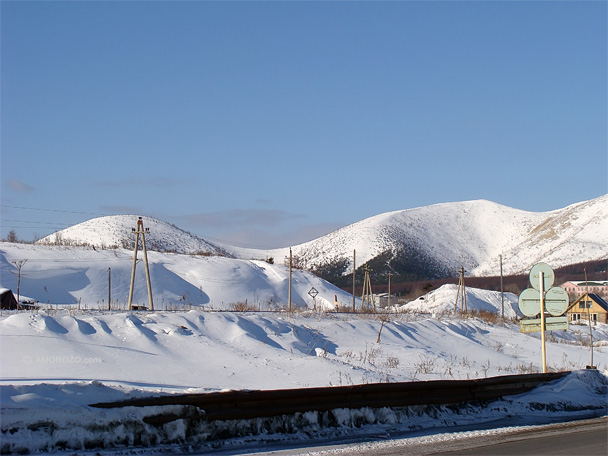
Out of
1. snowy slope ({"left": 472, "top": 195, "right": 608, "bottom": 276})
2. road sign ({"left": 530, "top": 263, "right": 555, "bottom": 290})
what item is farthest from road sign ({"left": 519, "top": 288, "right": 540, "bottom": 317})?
snowy slope ({"left": 472, "top": 195, "right": 608, "bottom": 276})

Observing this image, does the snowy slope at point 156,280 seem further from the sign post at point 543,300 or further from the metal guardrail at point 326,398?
the metal guardrail at point 326,398

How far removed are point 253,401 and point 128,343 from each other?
11348mm

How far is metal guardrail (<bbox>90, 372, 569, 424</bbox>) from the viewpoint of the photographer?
9664 mm

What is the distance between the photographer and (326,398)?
10.8m

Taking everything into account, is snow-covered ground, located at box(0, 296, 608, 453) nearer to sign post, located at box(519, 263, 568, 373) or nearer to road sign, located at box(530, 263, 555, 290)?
sign post, located at box(519, 263, 568, 373)

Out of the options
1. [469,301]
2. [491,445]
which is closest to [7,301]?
[491,445]

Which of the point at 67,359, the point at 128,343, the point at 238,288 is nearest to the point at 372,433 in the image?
the point at 67,359

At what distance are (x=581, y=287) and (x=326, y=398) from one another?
98.0 meters

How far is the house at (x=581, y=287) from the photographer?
97.2 m

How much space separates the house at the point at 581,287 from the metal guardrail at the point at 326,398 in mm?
88638

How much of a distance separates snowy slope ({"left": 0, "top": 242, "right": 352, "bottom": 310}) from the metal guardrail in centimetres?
3262

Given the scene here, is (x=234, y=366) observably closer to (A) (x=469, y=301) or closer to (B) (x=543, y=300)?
(B) (x=543, y=300)

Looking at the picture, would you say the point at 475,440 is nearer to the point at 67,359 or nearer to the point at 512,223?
the point at 67,359

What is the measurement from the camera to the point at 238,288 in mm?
56219
